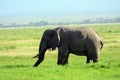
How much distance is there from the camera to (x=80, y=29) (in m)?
21.2

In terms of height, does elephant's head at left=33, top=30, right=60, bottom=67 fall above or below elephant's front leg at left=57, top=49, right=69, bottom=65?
above

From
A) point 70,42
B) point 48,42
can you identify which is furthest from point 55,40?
point 70,42

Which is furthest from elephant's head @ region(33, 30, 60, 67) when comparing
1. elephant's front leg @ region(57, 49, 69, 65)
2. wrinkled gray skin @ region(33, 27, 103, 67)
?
elephant's front leg @ region(57, 49, 69, 65)

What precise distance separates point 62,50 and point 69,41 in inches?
25.9

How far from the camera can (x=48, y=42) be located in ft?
68.7

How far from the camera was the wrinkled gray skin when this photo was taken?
2070cm

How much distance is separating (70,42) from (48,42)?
3.75 feet

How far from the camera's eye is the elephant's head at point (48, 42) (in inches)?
807

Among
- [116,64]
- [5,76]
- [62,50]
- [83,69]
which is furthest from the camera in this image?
[62,50]

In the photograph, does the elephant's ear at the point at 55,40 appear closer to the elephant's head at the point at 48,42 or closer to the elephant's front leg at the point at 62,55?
the elephant's head at the point at 48,42

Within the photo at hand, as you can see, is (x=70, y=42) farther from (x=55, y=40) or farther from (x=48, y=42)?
(x=48, y=42)

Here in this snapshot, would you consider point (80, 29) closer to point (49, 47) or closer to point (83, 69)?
point (49, 47)

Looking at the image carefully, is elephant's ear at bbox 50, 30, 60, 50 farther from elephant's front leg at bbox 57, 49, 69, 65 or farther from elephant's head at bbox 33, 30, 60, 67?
elephant's front leg at bbox 57, 49, 69, 65

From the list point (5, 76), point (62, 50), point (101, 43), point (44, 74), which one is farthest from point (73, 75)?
point (101, 43)
